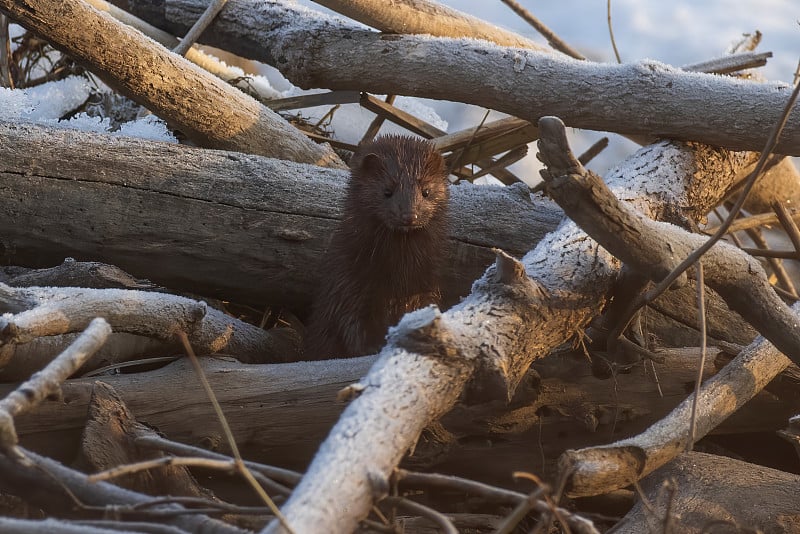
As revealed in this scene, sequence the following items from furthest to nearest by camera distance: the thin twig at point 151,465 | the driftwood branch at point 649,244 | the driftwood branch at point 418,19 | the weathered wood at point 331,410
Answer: the driftwood branch at point 418,19, the weathered wood at point 331,410, the driftwood branch at point 649,244, the thin twig at point 151,465

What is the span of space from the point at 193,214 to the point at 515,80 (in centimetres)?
150

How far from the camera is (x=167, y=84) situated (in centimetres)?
398

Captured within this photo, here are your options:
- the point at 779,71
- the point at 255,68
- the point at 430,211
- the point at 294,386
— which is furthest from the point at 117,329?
the point at 779,71

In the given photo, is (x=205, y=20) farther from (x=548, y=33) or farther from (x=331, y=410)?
(x=331, y=410)

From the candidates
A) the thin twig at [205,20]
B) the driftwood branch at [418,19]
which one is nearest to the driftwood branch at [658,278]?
the driftwood branch at [418,19]

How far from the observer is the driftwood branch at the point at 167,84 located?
3604 millimetres

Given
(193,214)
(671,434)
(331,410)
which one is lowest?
(331,410)

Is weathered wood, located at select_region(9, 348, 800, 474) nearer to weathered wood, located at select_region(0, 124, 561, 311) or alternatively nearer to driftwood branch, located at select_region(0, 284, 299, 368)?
driftwood branch, located at select_region(0, 284, 299, 368)

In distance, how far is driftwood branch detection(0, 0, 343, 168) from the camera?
11.8 ft

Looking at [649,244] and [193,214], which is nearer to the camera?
[649,244]

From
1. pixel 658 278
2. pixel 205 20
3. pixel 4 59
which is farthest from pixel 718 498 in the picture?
pixel 4 59

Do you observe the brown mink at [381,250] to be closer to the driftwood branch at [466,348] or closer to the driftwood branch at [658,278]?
the driftwood branch at [466,348]

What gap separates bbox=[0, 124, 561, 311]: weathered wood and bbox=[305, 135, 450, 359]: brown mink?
0.56ft

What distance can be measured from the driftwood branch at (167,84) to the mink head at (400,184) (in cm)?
65
